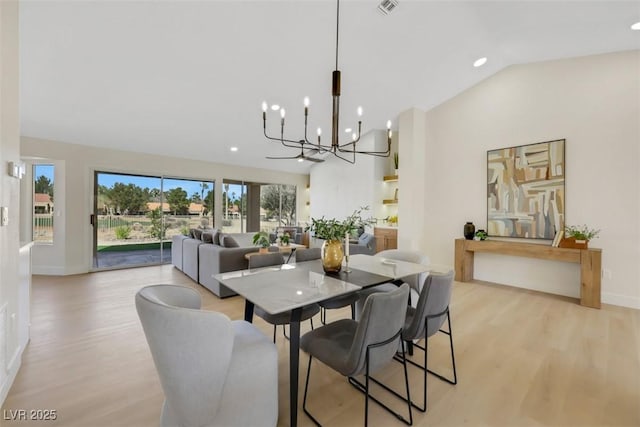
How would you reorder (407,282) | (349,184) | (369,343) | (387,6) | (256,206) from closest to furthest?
(369,343) → (407,282) → (387,6) → (349,184) → (256,206)

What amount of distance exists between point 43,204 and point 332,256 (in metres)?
5.89

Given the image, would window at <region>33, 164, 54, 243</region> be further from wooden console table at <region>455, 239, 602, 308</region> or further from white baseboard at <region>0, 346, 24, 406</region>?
wooden console table at <region>455, 239, 602, 308</region>

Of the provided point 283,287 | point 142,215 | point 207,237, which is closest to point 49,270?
point 142,215

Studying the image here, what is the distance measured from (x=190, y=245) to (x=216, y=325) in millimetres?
4005

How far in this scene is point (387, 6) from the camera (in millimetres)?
3018

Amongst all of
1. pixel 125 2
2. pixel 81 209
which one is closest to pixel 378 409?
pixel 125 2

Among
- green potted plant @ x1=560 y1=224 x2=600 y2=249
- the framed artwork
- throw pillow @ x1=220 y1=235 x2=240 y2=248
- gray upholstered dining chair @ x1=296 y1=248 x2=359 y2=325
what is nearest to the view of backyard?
throw pillow @ x1=220 y1=235 x2=240 y2=248

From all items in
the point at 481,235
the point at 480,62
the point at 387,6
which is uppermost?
the point at 480,62

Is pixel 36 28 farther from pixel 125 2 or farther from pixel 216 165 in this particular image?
pixel 216 165

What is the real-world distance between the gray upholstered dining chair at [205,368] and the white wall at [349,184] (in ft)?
17.2

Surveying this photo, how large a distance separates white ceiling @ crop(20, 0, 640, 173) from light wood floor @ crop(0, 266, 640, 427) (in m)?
2.85

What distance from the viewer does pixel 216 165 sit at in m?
6.89

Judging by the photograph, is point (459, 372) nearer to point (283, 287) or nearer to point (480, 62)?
point (283, 287)

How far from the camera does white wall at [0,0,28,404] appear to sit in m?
1.82
